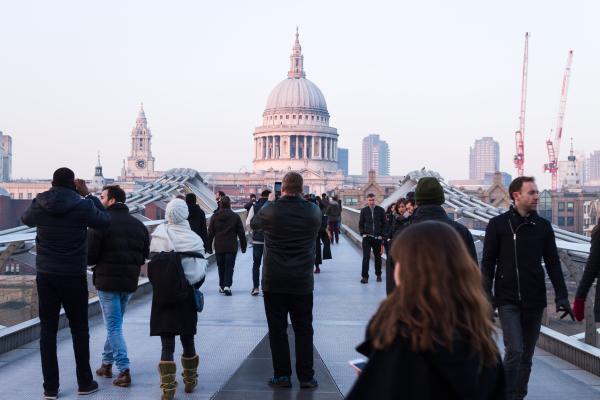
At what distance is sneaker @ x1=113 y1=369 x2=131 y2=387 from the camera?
6738 mm

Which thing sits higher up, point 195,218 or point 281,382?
point 195,218

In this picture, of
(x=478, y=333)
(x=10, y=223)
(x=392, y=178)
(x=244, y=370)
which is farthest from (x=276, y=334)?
(x=392, y=178)

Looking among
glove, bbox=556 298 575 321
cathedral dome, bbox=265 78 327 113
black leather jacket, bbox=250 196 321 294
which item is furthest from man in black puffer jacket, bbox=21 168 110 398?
cathedral dome, bbox=265 78 327 113

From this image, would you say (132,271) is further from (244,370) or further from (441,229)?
(441,229)

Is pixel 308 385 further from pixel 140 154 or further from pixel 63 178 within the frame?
pixel 140 154

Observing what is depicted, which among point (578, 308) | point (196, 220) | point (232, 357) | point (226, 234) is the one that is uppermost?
point (196, 220)

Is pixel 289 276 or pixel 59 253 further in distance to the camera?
pixel 289 276

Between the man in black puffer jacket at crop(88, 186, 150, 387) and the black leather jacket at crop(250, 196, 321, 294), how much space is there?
105 cm

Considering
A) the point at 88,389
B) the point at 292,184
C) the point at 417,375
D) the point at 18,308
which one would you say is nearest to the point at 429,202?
the point at 292,184

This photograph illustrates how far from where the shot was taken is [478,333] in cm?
279

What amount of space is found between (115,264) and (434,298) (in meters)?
4.59

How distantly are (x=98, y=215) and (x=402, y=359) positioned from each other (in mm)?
4153

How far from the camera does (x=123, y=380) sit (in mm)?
6742

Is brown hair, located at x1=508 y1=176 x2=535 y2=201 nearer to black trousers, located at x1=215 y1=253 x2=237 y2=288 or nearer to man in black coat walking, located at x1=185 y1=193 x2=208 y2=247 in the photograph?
man in black coat walking, located at x1=185 y1=193 x2=208 y2=247
